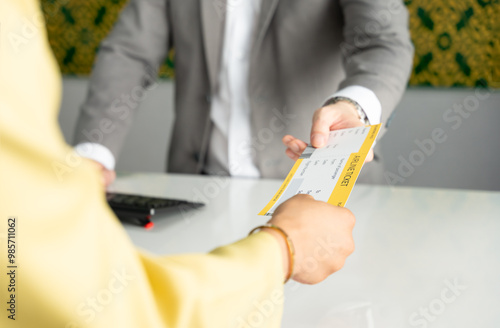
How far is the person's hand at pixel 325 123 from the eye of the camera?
2.39ft

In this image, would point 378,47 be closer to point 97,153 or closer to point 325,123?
point 325,123

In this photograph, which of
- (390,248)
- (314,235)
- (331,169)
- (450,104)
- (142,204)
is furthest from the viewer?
(450,104)

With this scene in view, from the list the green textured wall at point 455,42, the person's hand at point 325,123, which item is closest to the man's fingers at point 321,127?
the person's hand at point 325,123

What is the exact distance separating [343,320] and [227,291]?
7.3 inches

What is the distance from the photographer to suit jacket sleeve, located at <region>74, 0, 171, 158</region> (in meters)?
1.39

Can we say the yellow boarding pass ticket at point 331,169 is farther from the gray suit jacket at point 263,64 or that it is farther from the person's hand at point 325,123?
the gray suit jacket at point 263,64

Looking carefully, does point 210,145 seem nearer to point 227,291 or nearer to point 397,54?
point 397,54

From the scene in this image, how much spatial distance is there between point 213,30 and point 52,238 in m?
1.18

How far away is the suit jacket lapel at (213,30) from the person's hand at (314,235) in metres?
0.96

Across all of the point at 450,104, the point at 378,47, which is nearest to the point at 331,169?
the point at 378,47

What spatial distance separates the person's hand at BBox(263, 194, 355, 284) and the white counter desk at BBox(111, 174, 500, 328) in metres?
0.08

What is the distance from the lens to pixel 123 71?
57.3 inches

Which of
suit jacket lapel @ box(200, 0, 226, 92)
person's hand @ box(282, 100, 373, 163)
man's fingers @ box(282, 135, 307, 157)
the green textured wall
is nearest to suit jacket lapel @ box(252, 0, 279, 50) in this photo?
suit jacket lapel @ box(200, 0, 226, 92)

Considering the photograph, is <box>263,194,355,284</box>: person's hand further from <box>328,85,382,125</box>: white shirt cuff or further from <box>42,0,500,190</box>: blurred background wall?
<box>42,0,500,190</box>: blurred background wall
